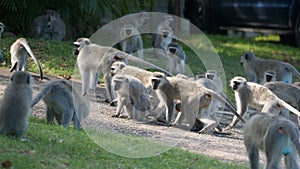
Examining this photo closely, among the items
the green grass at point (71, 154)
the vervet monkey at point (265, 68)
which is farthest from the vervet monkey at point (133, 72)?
the vervet monkey at point (265, 68)

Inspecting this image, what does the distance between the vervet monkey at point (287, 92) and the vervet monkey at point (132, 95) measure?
2.73m

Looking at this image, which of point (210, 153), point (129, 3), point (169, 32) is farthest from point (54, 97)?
point (129, 3)

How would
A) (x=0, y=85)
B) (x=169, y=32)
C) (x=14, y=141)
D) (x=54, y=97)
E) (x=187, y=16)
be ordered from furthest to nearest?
(x=187, y=16) → (x=169, y=32) → (x=0, y=85) → (x=54, y=97) → (x=14, y=141)

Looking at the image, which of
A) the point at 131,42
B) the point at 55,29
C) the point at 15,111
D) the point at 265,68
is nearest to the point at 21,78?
the point at 15,111

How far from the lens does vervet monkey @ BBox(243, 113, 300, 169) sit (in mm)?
8352

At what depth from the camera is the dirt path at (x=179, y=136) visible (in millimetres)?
11070

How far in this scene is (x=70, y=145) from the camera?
30.2 feet

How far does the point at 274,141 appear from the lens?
8.40 m

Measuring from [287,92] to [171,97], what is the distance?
Answer: 8.31 ft

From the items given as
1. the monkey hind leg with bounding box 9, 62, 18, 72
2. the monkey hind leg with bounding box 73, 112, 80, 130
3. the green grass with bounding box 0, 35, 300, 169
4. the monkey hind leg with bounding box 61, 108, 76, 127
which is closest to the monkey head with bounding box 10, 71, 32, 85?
the green grass with bounding box 0, 35, 300, 169

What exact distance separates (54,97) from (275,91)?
500cm

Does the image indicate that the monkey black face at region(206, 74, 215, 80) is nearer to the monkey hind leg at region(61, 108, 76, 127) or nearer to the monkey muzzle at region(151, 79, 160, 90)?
the monkey muzzle at region(151, 79, 160, 90)

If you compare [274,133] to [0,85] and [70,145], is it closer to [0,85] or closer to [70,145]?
[70,145]

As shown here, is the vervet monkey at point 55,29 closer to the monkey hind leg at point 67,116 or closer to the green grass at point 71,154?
the green grass at point 71,154
